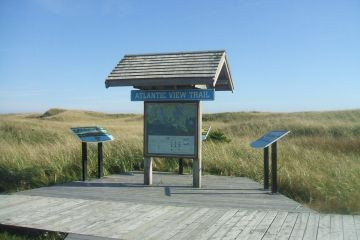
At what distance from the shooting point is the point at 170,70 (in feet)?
30.6

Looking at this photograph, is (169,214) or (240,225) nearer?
(240,225)

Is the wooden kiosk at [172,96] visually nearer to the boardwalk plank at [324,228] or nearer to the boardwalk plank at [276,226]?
the boardwalk plank at [276,226]

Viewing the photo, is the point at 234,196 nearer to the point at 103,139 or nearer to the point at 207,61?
the point at 207,61

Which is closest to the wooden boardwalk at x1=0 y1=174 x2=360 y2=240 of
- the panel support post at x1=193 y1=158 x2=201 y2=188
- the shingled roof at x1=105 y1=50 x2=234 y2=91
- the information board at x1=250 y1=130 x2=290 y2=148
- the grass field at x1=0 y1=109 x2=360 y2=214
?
the panel support post at x1=193 y1=158 x2=201 y2=188

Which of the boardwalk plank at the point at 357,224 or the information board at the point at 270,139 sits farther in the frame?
the information board at the point at 270,139

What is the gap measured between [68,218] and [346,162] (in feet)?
26.2

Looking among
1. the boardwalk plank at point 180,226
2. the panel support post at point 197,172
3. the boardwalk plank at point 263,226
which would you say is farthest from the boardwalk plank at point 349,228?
the panel support post at point 197,172

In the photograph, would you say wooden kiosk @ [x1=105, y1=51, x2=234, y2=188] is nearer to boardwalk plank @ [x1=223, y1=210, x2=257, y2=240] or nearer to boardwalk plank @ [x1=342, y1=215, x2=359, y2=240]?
boardwalk plank @ [x1=223, y1=210, x2=257, y2=240]

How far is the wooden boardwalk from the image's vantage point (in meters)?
5.82

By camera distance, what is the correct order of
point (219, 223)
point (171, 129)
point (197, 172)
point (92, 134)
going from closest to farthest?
point (219, 223) → point (197, 172) → point (171, 129) → point (92, 134)

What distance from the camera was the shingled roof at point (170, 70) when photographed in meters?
8.95

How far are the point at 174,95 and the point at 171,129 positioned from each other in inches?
27.4

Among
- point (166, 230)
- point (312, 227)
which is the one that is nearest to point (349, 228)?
point (312, 227)

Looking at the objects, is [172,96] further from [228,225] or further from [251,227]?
[251,227]
